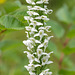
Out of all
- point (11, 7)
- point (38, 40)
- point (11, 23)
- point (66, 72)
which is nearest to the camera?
point (38, 40)

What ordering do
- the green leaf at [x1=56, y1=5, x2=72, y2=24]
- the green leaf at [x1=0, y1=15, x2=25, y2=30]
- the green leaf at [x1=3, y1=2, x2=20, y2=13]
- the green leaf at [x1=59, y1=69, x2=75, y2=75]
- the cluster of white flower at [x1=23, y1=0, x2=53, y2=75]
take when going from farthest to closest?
1. the green leaf at [x1=56, y1=5, x2=72, y2=24]
2. the green leaf at [x1=59, y1=69, x2=75, y2=75]
3. the green leaf at [x1=3, y1=2, x2=20, y2=13]
4. the green leaf at [x1=0, y1=15, x2=25, y2=30]
5. the cluster of white flower at [x1=23, y1=0, x2=53, y2=75]

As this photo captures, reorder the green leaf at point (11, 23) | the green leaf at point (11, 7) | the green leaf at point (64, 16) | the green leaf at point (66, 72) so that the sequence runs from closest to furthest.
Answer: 1. the green leaf at point (11, 23)
2. the green leaf at point (11, 7)
3. the green leaf at point (66, 72)
4. the green leaf at point (64, 16)

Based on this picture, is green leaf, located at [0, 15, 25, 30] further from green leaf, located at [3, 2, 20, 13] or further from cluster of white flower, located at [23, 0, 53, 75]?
green leaf, located at [3, 2, 20, 13]

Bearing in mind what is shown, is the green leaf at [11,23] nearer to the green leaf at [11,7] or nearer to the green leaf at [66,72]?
the green leaf at [11,7]

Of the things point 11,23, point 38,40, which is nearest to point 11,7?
point 11,23

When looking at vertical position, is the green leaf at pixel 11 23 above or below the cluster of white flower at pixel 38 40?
above

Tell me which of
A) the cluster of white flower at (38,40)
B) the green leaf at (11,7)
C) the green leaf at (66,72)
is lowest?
the cluster of white flower at (38,40)

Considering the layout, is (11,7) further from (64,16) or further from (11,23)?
(64,16)

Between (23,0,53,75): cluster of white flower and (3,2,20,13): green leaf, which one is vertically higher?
(3,2,20,13): green leaf

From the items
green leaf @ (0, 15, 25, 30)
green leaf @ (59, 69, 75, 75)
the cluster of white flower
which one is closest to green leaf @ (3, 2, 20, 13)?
green leaf @ (0, 15, 25, 30)

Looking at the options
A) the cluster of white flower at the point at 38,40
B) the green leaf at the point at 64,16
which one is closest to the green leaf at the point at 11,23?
the cluster of white flower at the point at 38,40

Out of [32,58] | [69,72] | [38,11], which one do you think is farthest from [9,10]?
[69,72]
